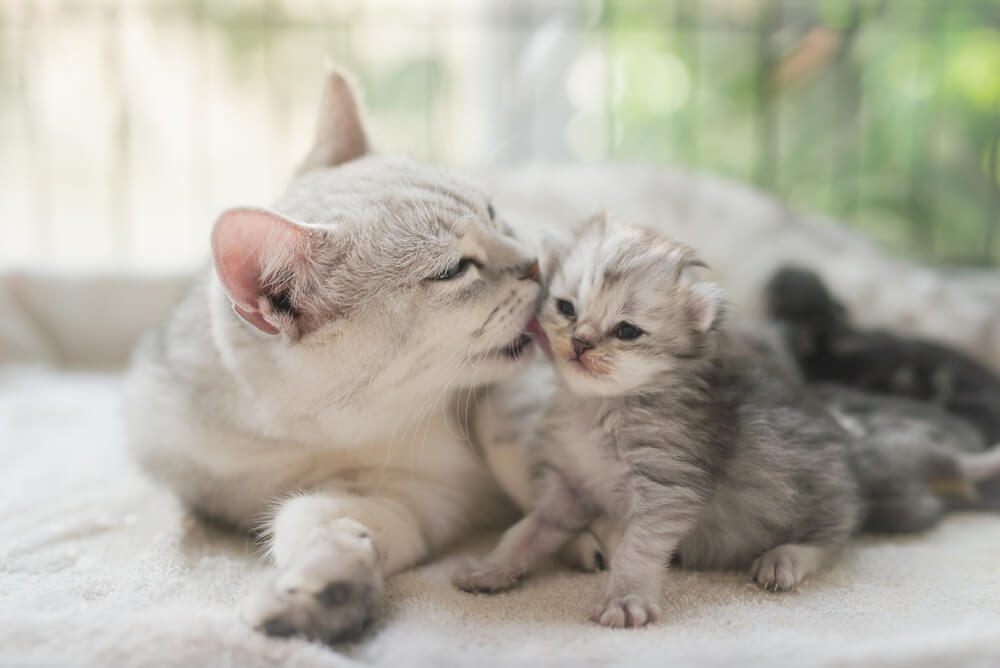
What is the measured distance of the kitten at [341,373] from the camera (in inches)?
52.6

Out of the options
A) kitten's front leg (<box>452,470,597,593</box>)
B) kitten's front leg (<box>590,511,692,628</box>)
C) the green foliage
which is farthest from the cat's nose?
the green foliage

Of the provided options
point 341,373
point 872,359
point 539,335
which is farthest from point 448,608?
point 872,359

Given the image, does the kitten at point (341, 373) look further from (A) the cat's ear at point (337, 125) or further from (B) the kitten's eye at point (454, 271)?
(A) the cat's ear at point (337, 125)

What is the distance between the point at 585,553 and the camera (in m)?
1.61

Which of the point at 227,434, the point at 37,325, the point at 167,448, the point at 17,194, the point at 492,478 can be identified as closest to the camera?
the point at 227,434

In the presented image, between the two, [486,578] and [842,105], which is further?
[842,105]

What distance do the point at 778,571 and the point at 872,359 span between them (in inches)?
47.0

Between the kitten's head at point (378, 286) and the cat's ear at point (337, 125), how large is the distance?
30cm

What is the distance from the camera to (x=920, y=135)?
3762mm

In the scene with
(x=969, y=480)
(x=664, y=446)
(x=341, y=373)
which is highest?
(x=341, y=373)

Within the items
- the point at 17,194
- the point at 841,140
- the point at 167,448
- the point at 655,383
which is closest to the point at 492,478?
the point at 655,383

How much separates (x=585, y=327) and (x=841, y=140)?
9.82 ft

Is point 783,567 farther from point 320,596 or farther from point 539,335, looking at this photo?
point 320,596

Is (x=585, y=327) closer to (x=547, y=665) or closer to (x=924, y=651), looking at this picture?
(x=547, y=665)
